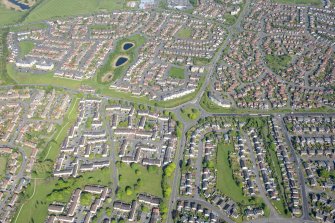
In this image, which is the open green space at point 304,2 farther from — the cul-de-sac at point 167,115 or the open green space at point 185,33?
the open green space at point 185,33

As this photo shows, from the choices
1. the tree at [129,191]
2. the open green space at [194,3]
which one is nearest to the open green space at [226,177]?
the tree at [129,191]

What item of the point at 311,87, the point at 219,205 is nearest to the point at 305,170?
the point at 219,205

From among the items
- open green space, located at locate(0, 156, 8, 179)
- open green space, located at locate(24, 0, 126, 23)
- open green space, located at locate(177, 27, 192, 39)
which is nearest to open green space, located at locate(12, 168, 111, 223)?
open green space, located at locate(0, 156, 8, 179)

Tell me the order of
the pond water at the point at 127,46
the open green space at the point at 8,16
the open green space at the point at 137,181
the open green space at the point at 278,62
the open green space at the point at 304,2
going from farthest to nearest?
the open green space at the point at 304,2 < the open green space at the point at 8,16 < the pond water at the point at 127,46 < the open green space at the point at 278,62 < the open green space at the point at 137,181

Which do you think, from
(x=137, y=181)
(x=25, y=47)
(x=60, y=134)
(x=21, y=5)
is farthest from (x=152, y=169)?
(x=21, y=5)

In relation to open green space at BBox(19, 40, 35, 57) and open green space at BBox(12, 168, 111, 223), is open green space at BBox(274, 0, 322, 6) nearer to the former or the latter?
open green space at BBox(19, 40, 35, 57)

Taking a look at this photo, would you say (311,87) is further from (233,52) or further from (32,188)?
(32,188)
